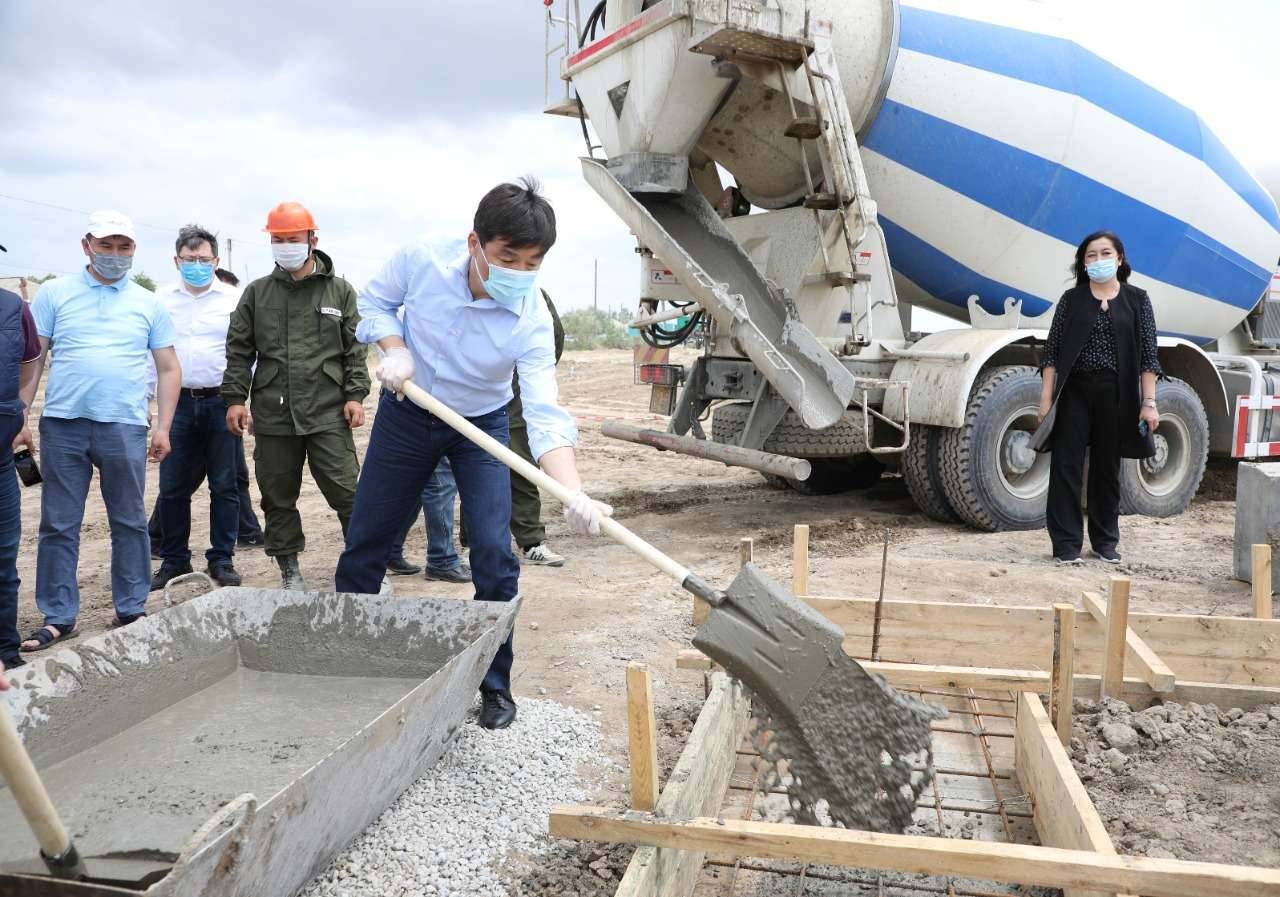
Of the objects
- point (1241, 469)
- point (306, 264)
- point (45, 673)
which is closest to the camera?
point (45, 673)

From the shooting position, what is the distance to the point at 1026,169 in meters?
5.86

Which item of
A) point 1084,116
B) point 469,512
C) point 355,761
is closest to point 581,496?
point 469,512

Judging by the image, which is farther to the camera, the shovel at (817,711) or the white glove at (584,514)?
the white glove at (584,514)

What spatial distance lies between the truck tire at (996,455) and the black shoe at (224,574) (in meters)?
3.93

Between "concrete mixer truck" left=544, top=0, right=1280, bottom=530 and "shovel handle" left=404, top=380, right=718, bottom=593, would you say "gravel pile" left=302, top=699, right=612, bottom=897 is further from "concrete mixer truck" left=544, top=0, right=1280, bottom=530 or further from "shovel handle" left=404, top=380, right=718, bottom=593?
"concrete mixer truck" left=544, top=0, right=1280, bottom=530

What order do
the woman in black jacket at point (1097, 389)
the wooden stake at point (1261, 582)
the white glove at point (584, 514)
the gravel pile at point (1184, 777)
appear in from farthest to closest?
the woman in black jacket at point (1097, 389) → the wooden stake at point (1261, 582) → the white glove at point (584, 514) → the gravel pile at point (1184, 777)

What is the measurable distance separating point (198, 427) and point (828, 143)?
350 cm

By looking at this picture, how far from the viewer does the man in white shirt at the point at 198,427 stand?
489 cm

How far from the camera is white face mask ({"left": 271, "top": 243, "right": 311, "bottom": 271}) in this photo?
168 inches

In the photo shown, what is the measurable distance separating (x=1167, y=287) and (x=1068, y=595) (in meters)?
3.03

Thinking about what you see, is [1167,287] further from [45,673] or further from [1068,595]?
[45,673]

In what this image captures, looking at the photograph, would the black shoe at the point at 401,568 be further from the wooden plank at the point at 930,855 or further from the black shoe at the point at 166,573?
the wooden plank at the point at 930,855

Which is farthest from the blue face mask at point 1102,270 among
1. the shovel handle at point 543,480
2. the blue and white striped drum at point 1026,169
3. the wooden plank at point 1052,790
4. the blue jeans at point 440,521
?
the blue jeans at point 440,521

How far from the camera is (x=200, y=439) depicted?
16.3ft
